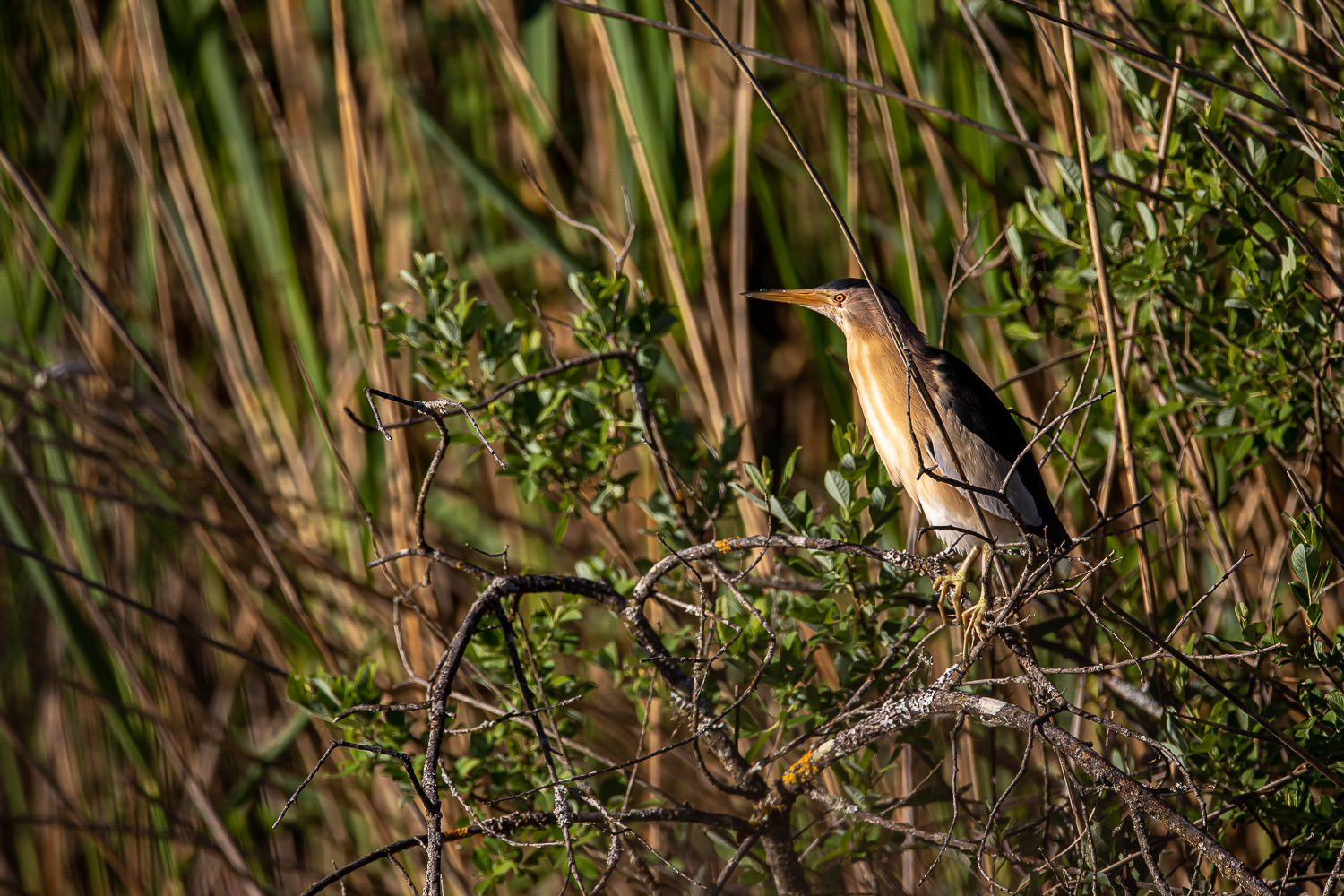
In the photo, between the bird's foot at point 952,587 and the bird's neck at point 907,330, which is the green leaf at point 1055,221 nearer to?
the bird's neck at point 907,330

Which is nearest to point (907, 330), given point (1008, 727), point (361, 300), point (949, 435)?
point (949, 435)

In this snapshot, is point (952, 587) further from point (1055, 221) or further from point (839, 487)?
point (1055, 221)

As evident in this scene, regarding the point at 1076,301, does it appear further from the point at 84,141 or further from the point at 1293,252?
the point at 84,141

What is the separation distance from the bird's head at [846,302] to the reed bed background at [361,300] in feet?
0.26

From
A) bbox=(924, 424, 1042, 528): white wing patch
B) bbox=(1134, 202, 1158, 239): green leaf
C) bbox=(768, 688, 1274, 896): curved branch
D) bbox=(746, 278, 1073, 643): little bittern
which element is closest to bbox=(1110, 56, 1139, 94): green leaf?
bbox=(1134, 202, 1158, 239): green leaf

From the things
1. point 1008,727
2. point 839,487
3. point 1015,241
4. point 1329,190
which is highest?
point 1329,190

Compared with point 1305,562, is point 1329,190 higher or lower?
higher

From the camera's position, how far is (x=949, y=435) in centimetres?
162

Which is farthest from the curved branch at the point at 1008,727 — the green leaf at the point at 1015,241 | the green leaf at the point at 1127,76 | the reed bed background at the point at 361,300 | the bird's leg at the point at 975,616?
the green leaf at the point at 1127,76

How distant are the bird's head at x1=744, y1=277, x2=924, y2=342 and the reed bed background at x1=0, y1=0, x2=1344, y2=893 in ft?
0.26

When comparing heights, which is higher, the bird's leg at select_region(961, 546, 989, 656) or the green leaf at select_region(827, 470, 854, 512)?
the green leaf at select_region(827, 470, 854, 512)

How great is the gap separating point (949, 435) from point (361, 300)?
113 cm

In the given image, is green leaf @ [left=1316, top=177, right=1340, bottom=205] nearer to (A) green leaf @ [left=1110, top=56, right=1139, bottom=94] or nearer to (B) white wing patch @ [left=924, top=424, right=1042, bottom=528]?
(A) green leaf @ [left=1110, top=56, right=1139, bottom=94]

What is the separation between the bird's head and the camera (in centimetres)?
185
